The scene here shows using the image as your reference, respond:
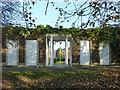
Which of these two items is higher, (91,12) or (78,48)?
(91,12)

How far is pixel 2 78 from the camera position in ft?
21.2

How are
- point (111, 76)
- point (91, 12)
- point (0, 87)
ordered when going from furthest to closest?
point (111, 76)
point (0, 87)
point (91, 12)

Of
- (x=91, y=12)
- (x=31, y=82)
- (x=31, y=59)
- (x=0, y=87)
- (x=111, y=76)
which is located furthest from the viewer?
(x=31, y=59)

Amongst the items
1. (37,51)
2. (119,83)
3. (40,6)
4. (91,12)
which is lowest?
(119,83)

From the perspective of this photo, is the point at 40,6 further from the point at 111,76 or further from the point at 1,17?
the point at 111,76

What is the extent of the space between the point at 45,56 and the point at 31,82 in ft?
18.2

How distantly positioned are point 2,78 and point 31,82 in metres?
1.62

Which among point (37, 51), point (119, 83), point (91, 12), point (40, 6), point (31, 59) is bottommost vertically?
point (119, 83)

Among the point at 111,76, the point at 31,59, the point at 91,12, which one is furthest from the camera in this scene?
the point at 31,59

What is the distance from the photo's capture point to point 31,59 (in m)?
11.7

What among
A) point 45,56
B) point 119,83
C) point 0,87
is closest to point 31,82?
point 0,87

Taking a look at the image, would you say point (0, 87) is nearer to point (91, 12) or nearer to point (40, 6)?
point (40, 6)

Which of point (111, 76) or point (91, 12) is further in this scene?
point (111, 76)

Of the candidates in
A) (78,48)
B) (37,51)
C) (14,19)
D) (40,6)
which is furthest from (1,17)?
(78,48)
